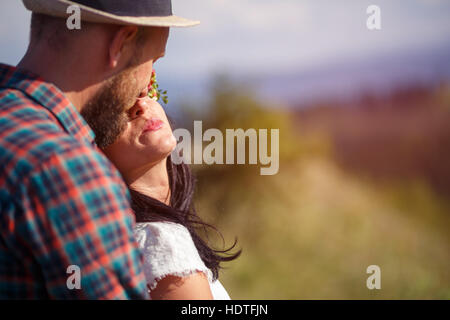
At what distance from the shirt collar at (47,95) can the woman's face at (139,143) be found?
0.62m

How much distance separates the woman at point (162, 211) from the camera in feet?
5.45

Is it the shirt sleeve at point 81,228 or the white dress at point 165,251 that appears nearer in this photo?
the shirt sleeve at point 81,228

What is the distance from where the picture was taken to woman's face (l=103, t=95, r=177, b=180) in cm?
194

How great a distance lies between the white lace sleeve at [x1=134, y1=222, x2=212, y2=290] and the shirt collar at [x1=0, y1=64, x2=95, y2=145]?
539 millimetres

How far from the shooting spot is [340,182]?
740 cm

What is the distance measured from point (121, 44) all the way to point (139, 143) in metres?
0.61

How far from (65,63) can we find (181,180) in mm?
1030

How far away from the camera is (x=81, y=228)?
3.51ft

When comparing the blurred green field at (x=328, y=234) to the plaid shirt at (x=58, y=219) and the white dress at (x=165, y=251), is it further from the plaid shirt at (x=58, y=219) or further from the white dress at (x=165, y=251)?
the plaid shirt at (x=58, y=219)

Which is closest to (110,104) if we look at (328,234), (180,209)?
(180,209)

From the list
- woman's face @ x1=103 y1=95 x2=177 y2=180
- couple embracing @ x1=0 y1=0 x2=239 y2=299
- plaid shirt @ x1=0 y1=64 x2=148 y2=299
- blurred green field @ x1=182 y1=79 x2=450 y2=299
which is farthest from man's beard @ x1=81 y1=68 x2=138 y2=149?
blurred green field @ x1=182 y1=79 x2=450 y2=299

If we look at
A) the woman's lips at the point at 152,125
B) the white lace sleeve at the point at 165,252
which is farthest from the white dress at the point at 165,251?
the woman's lips at the point at 152,125

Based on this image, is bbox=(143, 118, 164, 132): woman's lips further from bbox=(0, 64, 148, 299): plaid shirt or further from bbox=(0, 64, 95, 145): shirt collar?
bbox=(0, 64, 148, 299): plaid shirt
